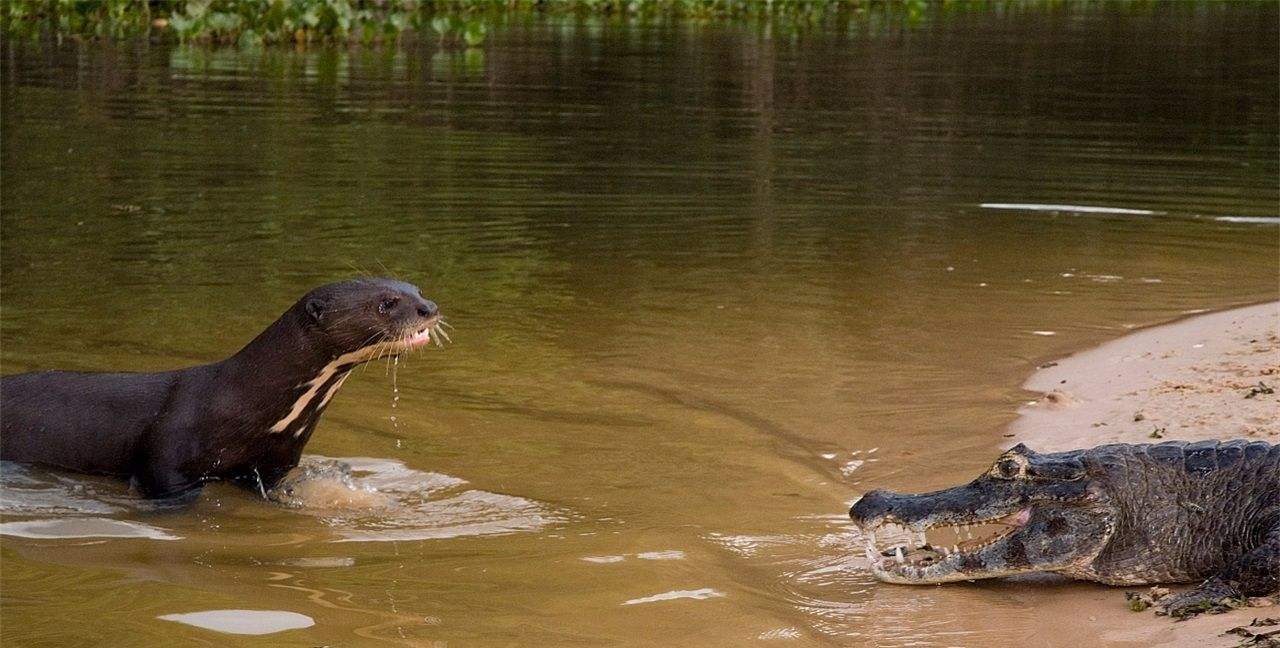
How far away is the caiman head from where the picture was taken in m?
5.46

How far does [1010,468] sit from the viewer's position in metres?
5.53

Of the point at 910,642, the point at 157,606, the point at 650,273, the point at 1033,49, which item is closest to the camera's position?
the point at 910,642

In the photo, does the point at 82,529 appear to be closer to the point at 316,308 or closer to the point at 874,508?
the point at 316,308

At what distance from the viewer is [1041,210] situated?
47.0ft

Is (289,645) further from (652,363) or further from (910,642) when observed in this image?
(652,363)

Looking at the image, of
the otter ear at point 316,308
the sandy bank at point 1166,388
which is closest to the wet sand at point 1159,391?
the sandy bank at point 1166,388

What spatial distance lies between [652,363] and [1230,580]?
4360mm

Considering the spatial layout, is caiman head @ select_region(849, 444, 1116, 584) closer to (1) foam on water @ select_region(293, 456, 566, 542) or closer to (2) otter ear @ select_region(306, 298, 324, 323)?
(1) foam on water @ select_region(293, 456, 566, 542)

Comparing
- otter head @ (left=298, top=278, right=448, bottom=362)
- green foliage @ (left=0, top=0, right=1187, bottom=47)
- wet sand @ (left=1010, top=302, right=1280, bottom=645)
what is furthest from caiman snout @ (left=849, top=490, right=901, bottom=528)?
green foliage @ (left=0, top=0, right=1187, bottom=47)

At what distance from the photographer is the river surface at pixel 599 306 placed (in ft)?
18.3

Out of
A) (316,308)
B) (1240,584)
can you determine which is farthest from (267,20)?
(1240,584)

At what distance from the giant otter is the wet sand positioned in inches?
118

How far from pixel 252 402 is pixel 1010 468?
332cm

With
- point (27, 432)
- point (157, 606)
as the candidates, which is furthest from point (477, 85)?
point (157, 606)
